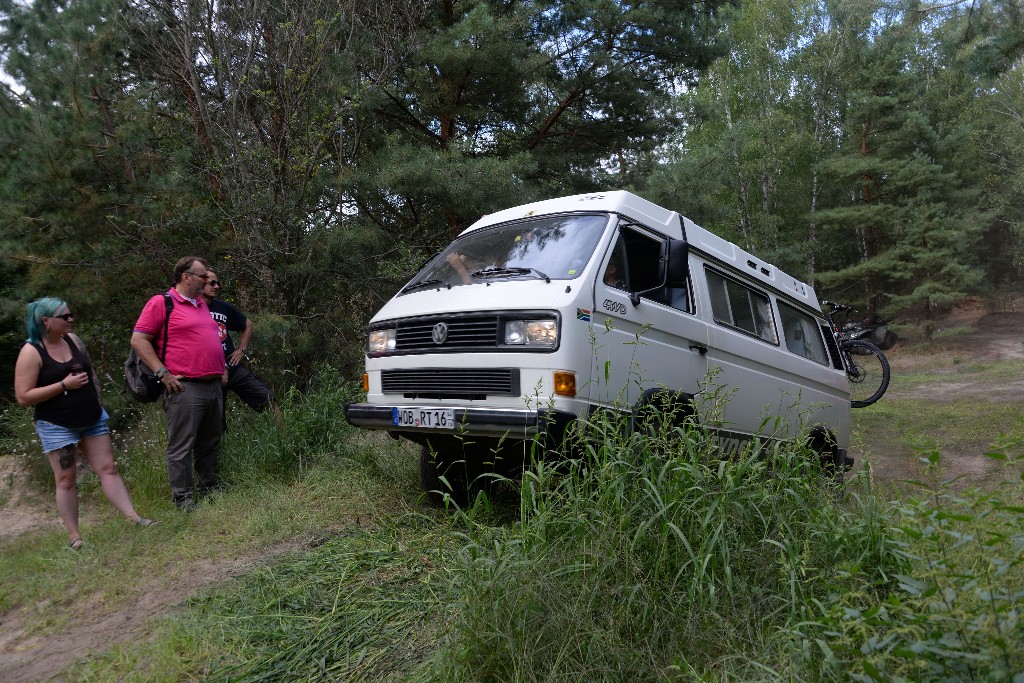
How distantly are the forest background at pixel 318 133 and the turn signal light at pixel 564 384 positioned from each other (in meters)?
3.94

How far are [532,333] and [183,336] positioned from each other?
2755 mm

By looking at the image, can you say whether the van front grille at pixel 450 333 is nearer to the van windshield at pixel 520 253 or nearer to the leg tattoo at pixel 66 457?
the van windshield at pixel 520 253

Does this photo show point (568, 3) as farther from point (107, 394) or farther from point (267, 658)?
point (267, 658)

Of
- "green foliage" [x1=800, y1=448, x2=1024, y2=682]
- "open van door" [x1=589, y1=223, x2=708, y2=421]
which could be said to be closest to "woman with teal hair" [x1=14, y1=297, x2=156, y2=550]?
"open van door" [x1=589, y1=223, x2=708, y2=421]

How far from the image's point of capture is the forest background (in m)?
7.89

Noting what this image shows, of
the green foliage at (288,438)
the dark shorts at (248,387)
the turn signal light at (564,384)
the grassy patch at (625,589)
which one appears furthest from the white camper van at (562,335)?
the dark shorts at (248,387)

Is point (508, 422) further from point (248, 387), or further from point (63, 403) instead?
point (248, 387)

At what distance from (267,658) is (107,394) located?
5585 mm

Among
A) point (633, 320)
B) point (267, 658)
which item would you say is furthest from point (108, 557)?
point (633, 320)

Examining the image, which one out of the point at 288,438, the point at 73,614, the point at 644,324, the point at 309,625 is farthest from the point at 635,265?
the point at 73,614

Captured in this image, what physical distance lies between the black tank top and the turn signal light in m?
3.27

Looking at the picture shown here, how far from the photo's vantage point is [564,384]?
426cm

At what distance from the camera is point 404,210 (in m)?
10.1

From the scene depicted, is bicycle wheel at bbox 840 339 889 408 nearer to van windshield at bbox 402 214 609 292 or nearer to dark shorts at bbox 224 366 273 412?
van windshield at bbox 402 214 609 292
